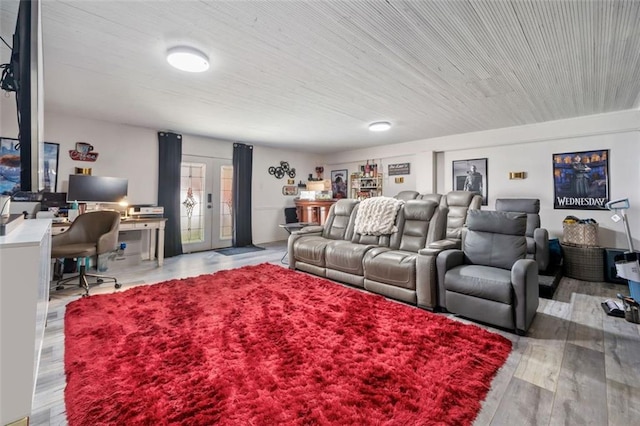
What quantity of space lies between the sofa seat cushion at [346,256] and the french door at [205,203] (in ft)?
11.1

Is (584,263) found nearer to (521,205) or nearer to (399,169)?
(521,205)

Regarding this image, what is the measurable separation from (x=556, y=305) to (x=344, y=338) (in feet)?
7.72

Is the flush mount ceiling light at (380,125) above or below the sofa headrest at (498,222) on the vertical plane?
above

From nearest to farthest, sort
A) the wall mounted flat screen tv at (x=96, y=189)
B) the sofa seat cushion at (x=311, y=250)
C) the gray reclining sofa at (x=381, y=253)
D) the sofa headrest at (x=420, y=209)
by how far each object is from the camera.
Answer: the gray reclining sofa at (x=381, y=253) < the sofa headrest at (x=420, y=209) < the sofa seat cushion at (x=311, y=250) < the wall mounted flat screen tv at (x=96, y=189)

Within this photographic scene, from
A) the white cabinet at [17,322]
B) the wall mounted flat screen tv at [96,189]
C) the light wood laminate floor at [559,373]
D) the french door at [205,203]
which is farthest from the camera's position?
the french door at [205,203]

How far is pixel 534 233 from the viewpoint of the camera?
3.90 m

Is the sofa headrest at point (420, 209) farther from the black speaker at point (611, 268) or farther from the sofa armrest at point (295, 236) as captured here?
the black speaker at point (611, 268)

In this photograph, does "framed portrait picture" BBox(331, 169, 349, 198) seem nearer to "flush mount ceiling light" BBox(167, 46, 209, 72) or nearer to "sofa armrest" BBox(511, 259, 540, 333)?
"flush mount ceiling light" BBox(167, 46, 209, 72)

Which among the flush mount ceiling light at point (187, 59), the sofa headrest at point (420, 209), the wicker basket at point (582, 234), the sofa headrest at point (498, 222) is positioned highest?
the flush mount ceiling light at point (187, 59)

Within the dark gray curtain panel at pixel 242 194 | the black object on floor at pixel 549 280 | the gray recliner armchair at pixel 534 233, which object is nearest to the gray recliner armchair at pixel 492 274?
the black object on floor at pixel 549 280

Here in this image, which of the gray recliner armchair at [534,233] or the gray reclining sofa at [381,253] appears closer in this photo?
the gray reclining sofa at [381,253]

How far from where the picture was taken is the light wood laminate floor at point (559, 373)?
1.41 m

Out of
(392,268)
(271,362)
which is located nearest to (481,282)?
(392,268)

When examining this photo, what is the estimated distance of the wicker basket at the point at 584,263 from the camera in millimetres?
3686
